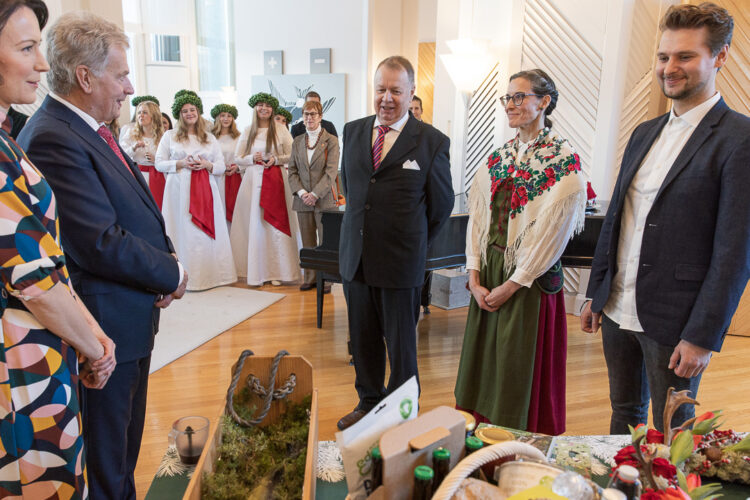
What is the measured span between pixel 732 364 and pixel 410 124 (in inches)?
115

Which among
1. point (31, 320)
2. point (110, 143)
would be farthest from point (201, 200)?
point (31, 320)

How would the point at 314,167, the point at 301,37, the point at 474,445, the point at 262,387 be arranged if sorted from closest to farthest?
1. the point at 474,445
2. the point at 262,387
3. the point at 314,167
4. the point at 301,37

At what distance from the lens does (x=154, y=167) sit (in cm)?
512

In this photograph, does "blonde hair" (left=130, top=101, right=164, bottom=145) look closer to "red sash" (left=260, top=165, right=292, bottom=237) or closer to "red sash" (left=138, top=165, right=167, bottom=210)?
"red sash" (left=138, top=165, right=167, bottom=210)

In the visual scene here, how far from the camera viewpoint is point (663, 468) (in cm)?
90

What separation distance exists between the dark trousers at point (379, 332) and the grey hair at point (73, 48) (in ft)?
4.65

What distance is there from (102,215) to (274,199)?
371cm

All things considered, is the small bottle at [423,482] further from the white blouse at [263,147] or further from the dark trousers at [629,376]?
the white blouse at [263,147]

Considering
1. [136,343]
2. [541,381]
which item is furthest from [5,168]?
[541,381]

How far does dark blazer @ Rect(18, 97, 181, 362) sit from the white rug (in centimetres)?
192

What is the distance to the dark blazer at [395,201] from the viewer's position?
2.35m

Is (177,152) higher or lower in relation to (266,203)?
higher

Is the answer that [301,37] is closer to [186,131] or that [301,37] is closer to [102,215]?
[186,131]

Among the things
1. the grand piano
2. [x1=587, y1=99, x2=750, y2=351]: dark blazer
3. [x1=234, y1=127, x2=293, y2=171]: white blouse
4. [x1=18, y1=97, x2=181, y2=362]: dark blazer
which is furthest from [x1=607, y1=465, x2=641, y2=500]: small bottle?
[x1=234, y1=127, x2=293, y2=171]: white blouse
